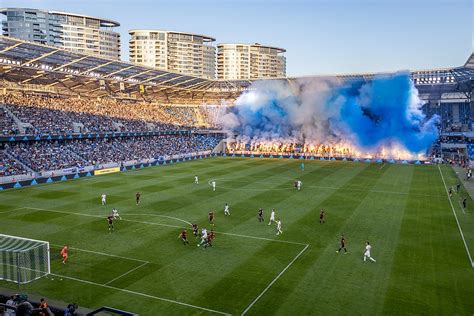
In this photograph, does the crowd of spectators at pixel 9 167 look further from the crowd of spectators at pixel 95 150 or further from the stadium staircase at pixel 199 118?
the stadium staircase at pixel 199 118

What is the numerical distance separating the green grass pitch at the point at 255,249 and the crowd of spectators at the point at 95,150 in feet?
32.3

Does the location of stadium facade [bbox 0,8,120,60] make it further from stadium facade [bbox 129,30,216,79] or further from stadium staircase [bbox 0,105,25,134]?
stadium staircase [bbox 0,105,25,134]

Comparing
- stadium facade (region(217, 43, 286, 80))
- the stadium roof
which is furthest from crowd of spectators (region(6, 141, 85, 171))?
stadium facade (region(217, 43, 286, 80))

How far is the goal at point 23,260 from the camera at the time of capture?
19.1m

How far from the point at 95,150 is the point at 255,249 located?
1777 inches

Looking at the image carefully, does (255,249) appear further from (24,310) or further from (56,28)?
(56,28)

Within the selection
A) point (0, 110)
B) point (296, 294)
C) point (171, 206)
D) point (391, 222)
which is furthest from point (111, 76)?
point (296, 294)

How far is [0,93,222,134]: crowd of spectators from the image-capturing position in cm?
5647

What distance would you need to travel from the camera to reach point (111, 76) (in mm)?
67812

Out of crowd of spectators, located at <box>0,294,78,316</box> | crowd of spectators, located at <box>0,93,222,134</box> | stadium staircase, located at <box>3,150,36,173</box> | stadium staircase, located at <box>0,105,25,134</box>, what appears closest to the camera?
crowd of spectators, located at <box>0,294,78,316</box>

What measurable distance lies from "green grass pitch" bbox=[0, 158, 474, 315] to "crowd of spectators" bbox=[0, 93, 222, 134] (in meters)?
17.5

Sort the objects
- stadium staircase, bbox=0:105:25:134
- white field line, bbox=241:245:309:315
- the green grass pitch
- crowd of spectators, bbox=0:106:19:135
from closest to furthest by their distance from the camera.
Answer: white field line, bbox=241:245:309:315, the green grass pitch, crowd of spectators, bbox=0:106:19:135, stadium staircase, bbox=0:105:25:134

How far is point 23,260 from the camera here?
1961 centimetres

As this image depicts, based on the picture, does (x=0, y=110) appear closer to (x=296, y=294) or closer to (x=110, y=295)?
(x=110, y=295)
